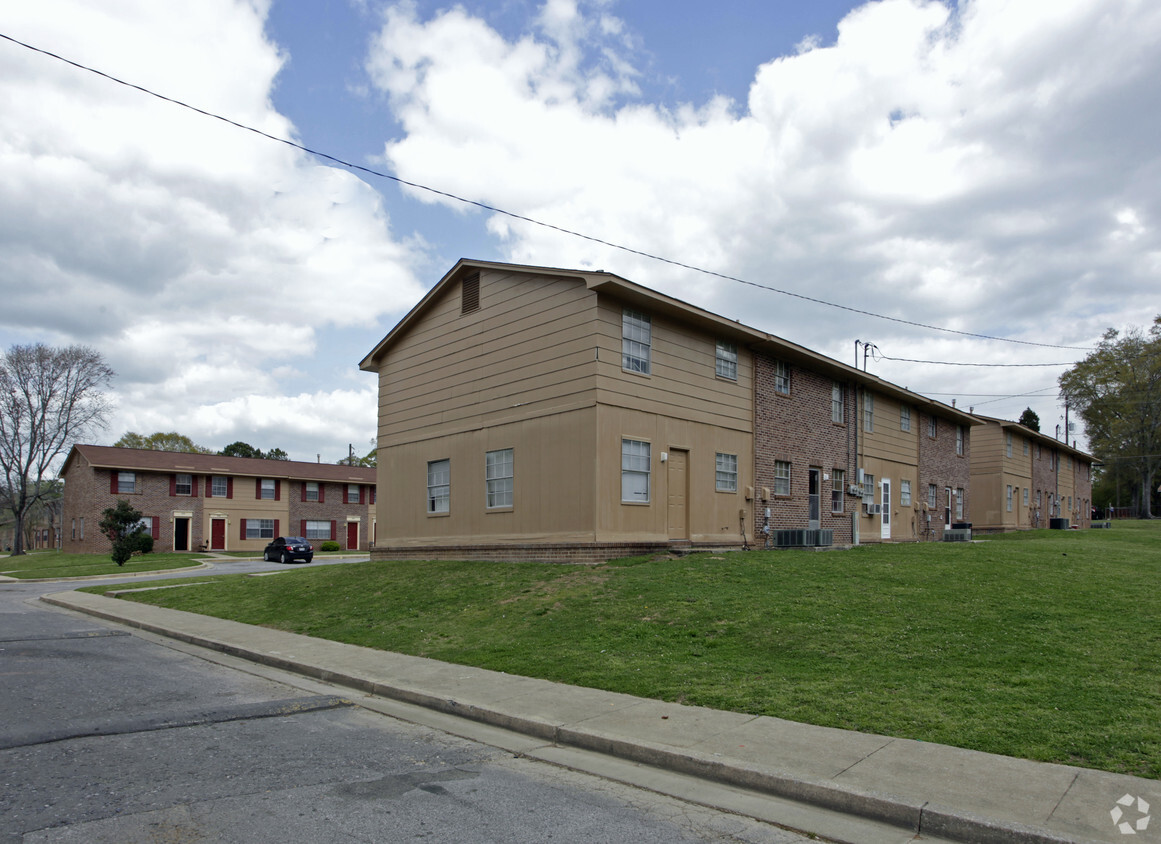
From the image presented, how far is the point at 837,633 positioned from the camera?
9609 millimetres

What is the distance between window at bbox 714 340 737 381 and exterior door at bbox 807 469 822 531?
16.1 ft

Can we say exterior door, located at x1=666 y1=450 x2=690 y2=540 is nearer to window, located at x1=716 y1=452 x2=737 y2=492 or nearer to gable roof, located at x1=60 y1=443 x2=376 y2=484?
window, located at x1=716 y1=452 x2=737 y2=492

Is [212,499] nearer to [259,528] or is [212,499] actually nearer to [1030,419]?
[259,528]

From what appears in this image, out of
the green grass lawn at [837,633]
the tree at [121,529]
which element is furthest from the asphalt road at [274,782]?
the tree at [121,529]

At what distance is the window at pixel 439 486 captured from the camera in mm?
20766

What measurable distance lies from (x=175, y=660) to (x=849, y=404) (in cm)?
2064

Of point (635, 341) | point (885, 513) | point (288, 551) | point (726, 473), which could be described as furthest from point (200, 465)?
point (635, 341)

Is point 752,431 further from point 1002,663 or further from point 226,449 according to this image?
point 226,449

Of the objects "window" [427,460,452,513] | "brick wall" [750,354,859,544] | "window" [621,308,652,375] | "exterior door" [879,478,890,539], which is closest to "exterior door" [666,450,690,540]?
"window" [621,308,652,375]

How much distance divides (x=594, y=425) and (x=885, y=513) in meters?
15.8

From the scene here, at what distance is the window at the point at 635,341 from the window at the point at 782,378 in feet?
18.9

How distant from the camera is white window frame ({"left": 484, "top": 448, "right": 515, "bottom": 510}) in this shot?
18.7m

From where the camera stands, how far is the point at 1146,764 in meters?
5.71

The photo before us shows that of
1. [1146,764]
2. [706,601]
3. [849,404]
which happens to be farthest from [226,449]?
[1146,764]
